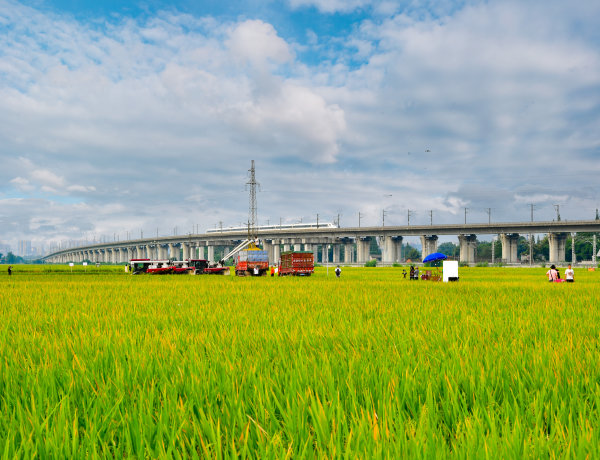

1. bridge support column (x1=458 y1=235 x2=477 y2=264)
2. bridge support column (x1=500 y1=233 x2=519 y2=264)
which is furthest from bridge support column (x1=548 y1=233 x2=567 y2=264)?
bridge support column (x1=458 y1=235 x2=477 y2=264)

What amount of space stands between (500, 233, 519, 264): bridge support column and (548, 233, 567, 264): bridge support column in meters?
7.92

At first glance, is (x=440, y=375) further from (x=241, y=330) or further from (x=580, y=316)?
(x=580, y=316)

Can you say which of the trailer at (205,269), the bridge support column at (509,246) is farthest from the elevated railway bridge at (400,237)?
the trailer at (205,269)

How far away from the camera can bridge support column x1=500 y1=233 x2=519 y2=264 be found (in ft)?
348

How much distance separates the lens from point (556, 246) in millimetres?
102688

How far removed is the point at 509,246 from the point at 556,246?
10.7m

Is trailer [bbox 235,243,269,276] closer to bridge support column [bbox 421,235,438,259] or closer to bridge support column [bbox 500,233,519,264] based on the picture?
bridge support column [bbox 421,235,438,259]

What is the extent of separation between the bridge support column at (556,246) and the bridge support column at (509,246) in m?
7.92

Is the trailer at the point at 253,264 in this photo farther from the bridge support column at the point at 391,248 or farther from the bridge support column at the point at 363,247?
the bridge support column at the point at 363,247

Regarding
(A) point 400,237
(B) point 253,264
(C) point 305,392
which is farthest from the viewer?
(A) point 400,237

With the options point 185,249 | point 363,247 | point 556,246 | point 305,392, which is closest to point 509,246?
point 556,246

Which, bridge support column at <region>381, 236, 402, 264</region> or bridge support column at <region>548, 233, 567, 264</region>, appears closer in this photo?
bridge support column at <region>548, 233, 567, 264</region>

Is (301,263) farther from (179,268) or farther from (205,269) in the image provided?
(179,268)

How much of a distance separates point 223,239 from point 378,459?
484ft
